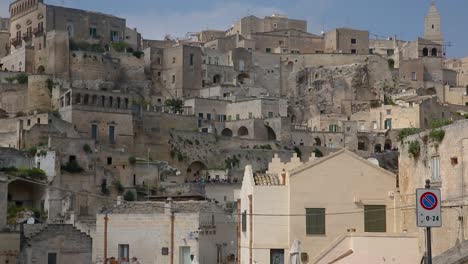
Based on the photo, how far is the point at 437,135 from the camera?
25781mm

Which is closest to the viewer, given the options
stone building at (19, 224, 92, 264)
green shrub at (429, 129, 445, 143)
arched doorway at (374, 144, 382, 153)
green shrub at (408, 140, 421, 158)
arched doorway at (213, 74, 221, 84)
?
green shrub at (429, 129, 445, 143)

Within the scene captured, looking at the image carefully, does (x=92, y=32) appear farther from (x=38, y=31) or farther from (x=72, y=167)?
(x=72, y=167)

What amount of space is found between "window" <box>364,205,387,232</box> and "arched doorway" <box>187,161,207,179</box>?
40458mm

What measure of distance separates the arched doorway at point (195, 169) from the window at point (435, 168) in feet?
149

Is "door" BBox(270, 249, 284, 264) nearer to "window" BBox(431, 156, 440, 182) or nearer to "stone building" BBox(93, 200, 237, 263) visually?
"window" BBox(431, 156, 440, 182)

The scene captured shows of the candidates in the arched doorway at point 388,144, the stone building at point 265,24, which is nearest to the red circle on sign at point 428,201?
the arched doorway at point 388,144

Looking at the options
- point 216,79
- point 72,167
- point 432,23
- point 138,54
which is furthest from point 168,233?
point 432,23

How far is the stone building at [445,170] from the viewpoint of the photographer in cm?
2448

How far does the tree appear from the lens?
261 ft

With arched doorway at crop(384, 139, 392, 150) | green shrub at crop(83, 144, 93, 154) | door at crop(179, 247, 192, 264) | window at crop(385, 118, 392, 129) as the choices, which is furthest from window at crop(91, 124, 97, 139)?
window at crop(385, 118, 392, 129)

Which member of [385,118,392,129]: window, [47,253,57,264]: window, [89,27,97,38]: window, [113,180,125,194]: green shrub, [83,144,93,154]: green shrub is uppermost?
[89,27,97,38]: window

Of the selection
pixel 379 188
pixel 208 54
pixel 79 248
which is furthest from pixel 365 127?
pixel 379 188

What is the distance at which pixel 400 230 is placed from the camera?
29594 millimetres

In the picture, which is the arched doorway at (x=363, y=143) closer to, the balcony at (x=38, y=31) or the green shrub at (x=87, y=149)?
the green shrub at (x=87, y=149)
